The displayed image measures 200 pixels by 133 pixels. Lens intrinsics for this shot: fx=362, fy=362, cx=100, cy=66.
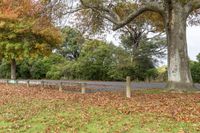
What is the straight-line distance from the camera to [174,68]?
62.9 ft

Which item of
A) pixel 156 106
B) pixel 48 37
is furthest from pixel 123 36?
pixel 156 106

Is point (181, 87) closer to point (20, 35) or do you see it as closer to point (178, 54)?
point (178, 54)

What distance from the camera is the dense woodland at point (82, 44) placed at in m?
22.0

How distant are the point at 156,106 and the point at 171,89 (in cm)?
611

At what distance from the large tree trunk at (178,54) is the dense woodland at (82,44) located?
0.72 m

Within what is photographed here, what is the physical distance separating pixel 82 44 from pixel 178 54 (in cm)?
2253

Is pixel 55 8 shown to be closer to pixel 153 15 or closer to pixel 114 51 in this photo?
pixel 153 15

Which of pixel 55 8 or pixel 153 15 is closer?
pixel 55 8

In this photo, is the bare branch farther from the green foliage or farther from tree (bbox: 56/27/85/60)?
the green foliage

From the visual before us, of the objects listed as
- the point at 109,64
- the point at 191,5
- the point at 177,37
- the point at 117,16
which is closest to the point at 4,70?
the point at 109,64

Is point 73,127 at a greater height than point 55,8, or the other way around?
point 55,8

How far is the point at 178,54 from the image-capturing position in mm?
19109

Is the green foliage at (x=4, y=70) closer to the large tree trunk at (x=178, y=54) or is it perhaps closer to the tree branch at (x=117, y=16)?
the tree branch at (x=117, y=16)

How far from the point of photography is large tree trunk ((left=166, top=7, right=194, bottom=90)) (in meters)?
19.0
